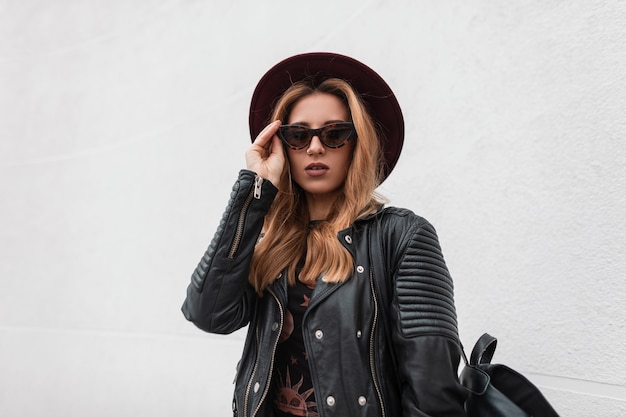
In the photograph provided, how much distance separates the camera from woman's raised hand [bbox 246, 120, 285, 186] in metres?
1.75

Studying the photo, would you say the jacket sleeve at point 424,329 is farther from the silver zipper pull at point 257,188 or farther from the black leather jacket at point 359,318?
the silver zipper pull at point 257,188

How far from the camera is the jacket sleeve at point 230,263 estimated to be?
1623mm

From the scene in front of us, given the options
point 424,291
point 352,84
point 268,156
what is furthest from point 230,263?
point 352,84

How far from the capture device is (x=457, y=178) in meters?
2.74

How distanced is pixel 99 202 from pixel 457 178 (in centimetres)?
338

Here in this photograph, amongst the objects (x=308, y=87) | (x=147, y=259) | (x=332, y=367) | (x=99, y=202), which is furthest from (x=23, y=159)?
(x=332, y=367)

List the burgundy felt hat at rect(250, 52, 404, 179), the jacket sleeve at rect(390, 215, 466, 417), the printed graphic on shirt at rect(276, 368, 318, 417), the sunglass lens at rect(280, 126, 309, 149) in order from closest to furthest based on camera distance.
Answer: the jacket sleeve at rect(390, 215, 466, 417) < the printed graphic on shirt at rect(276, 368, 318, 417) < the sunglass lens at rect(280, 126, 309, 149) < the burgundy felt hat at rect(250, 52, 404, 179)

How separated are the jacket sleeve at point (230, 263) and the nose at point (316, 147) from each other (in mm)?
201

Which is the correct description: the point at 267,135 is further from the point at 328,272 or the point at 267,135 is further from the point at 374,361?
the point at 374,361

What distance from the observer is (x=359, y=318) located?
150 centimetres

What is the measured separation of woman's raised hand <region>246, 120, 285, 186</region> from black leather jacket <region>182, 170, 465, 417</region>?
0.20ft

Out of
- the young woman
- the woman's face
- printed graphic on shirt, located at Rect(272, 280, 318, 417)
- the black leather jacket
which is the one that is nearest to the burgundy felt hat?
the young woman

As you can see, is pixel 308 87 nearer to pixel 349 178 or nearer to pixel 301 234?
pixel 349 178

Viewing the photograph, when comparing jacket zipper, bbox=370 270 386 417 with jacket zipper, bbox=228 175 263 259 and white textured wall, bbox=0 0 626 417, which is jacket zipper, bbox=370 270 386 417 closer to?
jacket zipper, bbox=228 175 263 259
